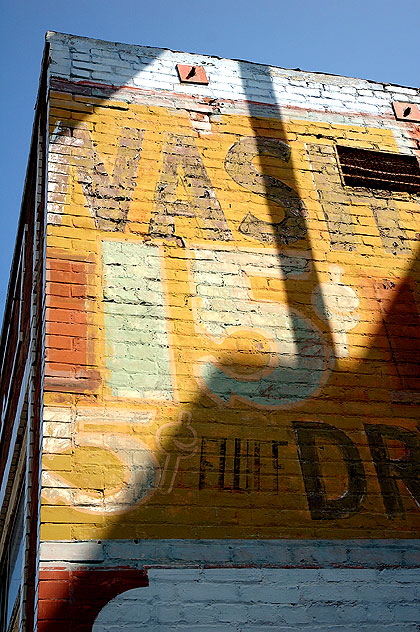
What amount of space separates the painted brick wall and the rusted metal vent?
10 centimetres

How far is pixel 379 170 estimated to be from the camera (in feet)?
23.3

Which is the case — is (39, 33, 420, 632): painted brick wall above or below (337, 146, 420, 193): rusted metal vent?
below

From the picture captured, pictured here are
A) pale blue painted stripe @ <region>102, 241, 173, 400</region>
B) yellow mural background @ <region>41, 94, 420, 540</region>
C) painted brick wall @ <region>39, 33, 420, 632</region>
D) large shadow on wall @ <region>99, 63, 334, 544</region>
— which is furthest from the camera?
pale blue painted stripe @ <region>102, 241, 173, 400</region>

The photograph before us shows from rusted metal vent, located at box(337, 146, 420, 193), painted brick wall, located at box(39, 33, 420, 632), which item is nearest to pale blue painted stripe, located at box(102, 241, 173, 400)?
painted brick wall, located at box(39, 33, 420, 632)

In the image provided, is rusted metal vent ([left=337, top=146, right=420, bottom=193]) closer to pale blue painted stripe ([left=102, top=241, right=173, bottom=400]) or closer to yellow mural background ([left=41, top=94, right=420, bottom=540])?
yellow mural background ([left=41, top=94, right=420, bottom=540])

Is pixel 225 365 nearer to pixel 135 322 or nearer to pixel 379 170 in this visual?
pixel 135 322

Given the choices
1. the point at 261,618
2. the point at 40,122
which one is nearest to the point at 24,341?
the point at 40,122

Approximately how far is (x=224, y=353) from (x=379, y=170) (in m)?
2.56

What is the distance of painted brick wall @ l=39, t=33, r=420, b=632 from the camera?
475cm

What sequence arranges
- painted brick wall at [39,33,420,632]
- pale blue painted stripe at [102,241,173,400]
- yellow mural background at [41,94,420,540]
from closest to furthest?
painted brick wall at [39,33,420,632] < yellow mural background at [41,94,420,540] < pale blue painted stripe at [102,241,173,400]

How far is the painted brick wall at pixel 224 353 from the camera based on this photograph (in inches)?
187

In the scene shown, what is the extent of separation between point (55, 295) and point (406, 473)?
272 cm

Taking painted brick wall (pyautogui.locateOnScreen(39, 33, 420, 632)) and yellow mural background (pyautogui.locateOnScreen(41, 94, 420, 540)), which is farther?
yellow mural background (pyautogui.locateOnScreen(41, 94, 420, 540))

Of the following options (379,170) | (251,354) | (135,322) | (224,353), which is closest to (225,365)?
(224,353)
